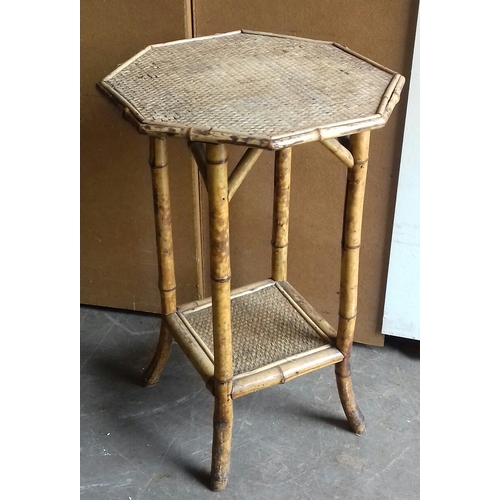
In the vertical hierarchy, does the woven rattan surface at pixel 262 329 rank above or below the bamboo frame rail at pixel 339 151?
below

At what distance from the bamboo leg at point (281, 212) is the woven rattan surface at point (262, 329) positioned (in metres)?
0.06

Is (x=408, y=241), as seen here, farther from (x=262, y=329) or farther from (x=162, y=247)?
(x=162, y=247)

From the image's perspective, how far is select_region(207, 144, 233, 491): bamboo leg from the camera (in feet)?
3.75

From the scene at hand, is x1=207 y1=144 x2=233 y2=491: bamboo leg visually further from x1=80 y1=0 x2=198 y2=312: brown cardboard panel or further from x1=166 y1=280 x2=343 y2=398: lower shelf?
x1=80 y1=0 x2=198 y2=312: brown cardboard panel

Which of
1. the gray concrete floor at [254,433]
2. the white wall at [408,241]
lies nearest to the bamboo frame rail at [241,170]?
the white wall at [408,241]

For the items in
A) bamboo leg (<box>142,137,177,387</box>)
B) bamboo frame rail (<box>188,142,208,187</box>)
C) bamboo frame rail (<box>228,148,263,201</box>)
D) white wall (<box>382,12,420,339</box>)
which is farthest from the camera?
white wall (<box>382,12,420,339</box>)

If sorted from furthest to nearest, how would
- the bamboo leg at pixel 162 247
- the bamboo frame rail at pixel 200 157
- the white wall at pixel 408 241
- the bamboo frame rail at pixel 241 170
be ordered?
the white wall at pixel 408 241 < the bamboo leg at pixel 162 247 < the bamboo frame rail at pixel 241 170 < the bamboo frame rail at pixel 200 157

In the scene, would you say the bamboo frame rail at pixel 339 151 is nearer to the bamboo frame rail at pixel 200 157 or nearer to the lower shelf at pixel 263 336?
the bamboo frame rail at pixel 200 157

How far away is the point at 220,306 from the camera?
1292 millimetres

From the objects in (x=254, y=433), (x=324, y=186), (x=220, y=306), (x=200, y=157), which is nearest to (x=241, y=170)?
(x=200, y=157)

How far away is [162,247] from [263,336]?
33 cm

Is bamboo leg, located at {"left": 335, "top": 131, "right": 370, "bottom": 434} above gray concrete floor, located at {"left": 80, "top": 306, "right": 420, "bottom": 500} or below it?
above

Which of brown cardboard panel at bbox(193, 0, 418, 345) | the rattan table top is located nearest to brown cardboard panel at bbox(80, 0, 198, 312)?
brown cardboard panel at bbox(193, 0, 418, 345)

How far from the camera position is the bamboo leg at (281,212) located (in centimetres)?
157
